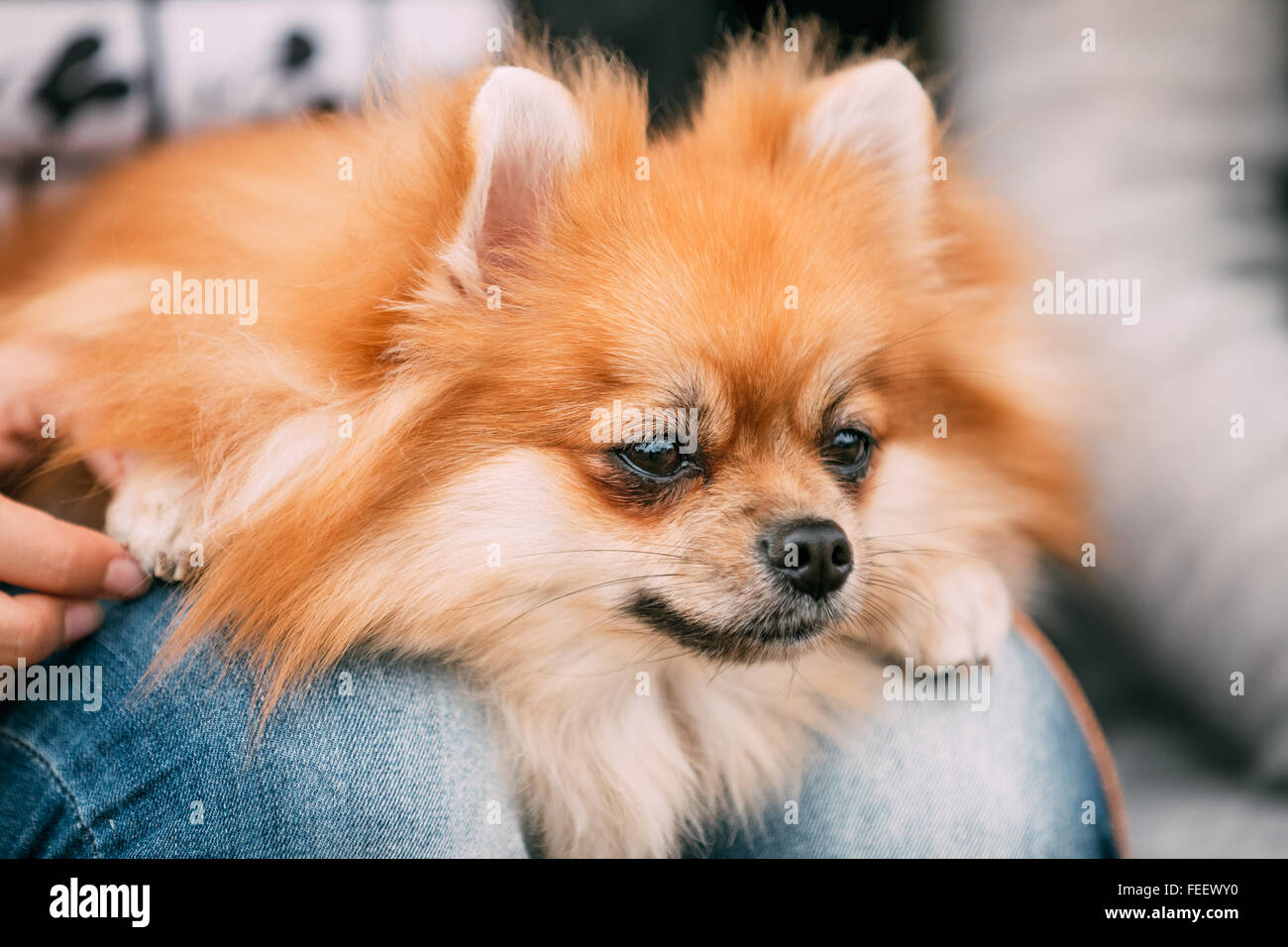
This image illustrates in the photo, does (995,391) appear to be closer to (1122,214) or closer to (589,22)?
(1122,214)

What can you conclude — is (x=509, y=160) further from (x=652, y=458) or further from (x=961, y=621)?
(x=961, y=621)

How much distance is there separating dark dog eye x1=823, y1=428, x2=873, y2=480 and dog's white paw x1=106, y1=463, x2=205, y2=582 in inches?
31.2

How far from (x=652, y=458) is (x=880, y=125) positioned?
2.02 feet

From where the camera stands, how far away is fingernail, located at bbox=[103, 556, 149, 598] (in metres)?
1.12

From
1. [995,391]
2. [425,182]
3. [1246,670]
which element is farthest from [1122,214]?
[425,182]

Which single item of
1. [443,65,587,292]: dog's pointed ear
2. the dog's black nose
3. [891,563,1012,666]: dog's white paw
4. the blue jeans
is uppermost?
[443,65,587,292]: dog's pointed ear

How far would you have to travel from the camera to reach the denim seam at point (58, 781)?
1061mm

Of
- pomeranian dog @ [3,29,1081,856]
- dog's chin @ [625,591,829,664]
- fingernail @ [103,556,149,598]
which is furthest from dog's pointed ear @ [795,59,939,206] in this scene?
fingernail @ [103,556,149,598]

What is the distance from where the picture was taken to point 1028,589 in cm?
158

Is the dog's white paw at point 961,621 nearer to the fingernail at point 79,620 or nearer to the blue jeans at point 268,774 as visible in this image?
the blue jeans at point 268,774

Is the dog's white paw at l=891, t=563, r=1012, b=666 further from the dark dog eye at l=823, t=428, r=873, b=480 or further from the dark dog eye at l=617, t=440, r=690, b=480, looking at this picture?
the dark dog eye at l=617, t=440, r=690, b=480

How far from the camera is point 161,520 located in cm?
112

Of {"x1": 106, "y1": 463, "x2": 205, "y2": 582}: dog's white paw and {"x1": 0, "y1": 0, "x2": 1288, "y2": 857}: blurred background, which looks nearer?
{"x1": 106, "y1": 463, "x2": 205, "y2": 582}: dog's white paw

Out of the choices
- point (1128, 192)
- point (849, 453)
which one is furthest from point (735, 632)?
point (1128, 192)
